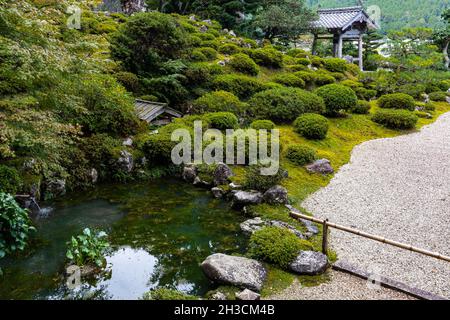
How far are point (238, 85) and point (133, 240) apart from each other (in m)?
11.6

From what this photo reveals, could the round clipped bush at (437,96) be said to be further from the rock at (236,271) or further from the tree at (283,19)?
the rock at (236,271)

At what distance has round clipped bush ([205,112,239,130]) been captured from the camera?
574 inches

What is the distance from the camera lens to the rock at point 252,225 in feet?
29.0

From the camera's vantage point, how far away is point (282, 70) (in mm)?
23562

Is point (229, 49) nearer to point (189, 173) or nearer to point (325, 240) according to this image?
point (189, 173)

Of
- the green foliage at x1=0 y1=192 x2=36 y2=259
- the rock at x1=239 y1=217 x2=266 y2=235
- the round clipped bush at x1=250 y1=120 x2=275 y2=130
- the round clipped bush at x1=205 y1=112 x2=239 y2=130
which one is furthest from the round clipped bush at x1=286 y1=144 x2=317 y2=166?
the green foliage at x1=0 y1=192 x2=36 y2=259

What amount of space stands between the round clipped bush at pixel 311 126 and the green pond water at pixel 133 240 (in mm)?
5978

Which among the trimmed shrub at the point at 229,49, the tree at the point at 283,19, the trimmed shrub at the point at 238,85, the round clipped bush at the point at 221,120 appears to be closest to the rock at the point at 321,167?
the round clipped bush at the point at 221,120

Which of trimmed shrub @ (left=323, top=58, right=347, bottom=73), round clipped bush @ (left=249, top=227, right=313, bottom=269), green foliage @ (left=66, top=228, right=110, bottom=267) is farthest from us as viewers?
trimmed shrub @ (left=323, top=58, right=347, bottom=73)

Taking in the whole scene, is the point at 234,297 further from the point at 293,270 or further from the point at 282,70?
the point at 282,70

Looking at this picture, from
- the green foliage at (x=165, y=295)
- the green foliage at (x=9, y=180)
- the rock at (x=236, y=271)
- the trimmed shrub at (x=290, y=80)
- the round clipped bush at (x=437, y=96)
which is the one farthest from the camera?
the round clipped bush at (x=437, y=96)

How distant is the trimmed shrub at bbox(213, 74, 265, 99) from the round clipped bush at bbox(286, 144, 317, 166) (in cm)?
Result: 600

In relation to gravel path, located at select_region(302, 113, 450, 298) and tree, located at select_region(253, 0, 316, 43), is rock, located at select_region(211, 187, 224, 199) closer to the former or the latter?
gravel path, located at select_region(302, 113, 450, 298)
